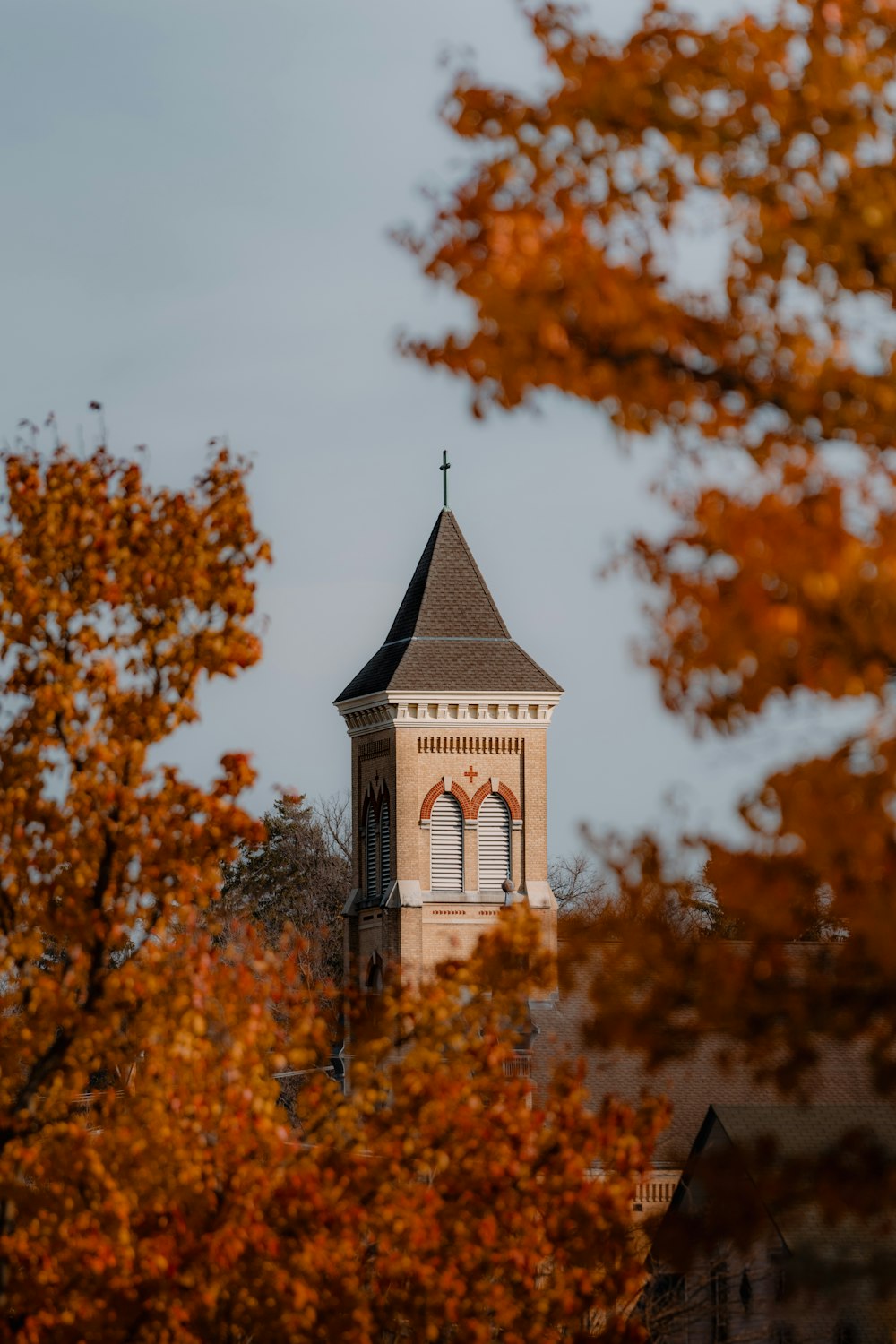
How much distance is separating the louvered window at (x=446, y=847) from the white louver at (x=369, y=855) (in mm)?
2524

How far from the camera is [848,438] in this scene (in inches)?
302

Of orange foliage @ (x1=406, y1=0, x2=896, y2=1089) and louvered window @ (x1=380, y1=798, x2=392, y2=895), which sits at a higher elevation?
louvered window @ (x1=380, y1=798, x2=392, y2=895)

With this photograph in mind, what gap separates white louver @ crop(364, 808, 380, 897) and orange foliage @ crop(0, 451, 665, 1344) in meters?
42.9

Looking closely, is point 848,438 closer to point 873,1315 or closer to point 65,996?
point 65,996

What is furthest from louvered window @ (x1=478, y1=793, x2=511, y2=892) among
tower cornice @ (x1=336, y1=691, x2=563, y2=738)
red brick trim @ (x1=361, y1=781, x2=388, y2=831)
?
red brick trim @ (x1=361, y1=781, x2=388, y2=831)

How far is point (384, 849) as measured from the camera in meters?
54.7

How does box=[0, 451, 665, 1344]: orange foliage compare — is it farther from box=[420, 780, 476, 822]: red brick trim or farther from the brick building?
box=[420, 780, 476, 822]: red brick trim

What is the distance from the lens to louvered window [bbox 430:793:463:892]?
53.1 metres

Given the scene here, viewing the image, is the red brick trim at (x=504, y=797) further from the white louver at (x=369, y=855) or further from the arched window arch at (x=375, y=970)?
the arched window arch at (x=375, y=970)

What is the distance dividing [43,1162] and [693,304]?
6.81 m

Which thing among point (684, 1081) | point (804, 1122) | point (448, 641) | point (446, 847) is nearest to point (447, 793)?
point (446, 847)

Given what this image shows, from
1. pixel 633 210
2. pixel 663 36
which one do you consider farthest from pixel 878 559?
pixel 663 36

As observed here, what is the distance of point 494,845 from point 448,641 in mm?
5839

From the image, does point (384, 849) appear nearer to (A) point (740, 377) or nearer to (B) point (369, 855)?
(B) point (369, 855)
